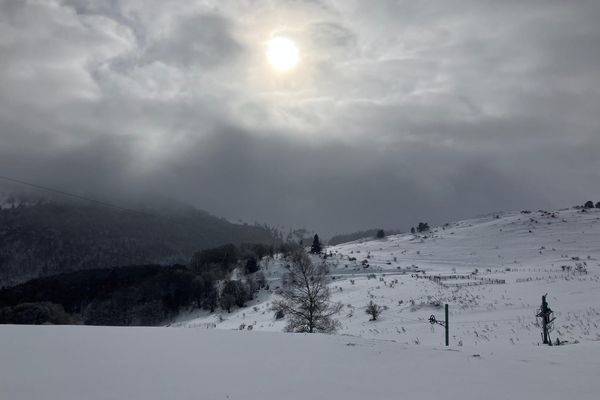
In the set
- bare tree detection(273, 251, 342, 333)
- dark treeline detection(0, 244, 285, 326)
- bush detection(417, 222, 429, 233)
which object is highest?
bush detection(417, 222, 429, 233)

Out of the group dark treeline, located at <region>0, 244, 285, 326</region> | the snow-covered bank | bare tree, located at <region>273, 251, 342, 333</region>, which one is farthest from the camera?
dark treeline, located at <region>0, 244, 285, 326</region>

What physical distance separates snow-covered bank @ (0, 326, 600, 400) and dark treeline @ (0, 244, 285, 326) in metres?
67.6

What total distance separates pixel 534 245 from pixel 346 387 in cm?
9110

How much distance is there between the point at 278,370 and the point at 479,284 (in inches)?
1646

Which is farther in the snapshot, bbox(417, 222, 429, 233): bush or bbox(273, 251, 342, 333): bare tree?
bbox(417, 222, 429, 233): bush

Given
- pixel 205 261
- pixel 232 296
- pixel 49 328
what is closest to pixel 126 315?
pixel 232 296

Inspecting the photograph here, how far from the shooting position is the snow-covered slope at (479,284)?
21906 mm

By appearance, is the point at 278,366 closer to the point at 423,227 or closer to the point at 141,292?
the point at 141,292

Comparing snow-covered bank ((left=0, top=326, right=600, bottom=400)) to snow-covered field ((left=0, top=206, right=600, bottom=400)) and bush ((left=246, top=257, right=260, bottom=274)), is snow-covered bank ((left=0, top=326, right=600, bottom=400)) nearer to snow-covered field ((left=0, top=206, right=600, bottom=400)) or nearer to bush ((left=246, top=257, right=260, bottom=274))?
snow-covered field ((left=0, top=206, right=600, bottom=400))

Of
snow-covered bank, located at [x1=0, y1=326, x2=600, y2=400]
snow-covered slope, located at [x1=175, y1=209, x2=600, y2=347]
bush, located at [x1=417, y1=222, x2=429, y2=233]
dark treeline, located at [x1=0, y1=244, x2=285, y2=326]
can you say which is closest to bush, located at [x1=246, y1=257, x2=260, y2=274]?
dark treeline, located at [x1=0, y1=244, x2=285, y2=326]

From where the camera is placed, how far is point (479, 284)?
45.6 meters

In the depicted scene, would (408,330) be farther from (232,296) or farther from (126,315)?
(126,315)

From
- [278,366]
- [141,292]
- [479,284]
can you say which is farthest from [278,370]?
[141,292]

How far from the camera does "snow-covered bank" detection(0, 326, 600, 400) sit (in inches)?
270
